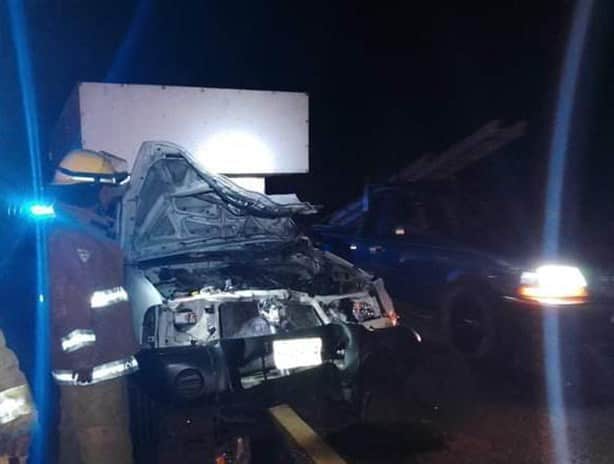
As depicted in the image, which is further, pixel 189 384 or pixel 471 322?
pixel 471 322

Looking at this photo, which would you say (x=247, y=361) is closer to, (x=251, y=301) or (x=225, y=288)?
(x=251, y=301)

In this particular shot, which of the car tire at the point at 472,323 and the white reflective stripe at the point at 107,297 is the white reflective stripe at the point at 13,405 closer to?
the white reflective stripe at the point at 107,297

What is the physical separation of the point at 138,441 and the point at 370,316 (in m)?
1.83

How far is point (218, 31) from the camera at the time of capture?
17.0 metres

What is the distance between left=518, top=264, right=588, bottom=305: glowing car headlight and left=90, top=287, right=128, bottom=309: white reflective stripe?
3678 mm

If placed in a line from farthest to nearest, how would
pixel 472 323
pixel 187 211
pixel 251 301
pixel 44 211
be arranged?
pixel 472 323, pixel 187 211, pixel 44 211, pixel 251 301

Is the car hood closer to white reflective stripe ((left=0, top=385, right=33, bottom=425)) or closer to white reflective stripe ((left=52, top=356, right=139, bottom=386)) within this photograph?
white reflective stripe ((left=52, top=356, right=139, bottom=386))

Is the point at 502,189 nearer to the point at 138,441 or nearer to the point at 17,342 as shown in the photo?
the point at 138,441

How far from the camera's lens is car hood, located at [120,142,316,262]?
460cm

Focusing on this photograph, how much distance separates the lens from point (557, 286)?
195 inches

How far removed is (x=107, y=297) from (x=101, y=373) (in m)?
0.38

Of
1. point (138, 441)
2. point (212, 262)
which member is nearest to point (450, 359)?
point (212, 262)

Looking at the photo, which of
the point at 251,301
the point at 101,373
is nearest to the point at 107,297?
the point at 101,373

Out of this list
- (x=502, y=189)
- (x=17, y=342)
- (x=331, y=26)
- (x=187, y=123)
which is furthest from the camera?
(x=331, y=26)
